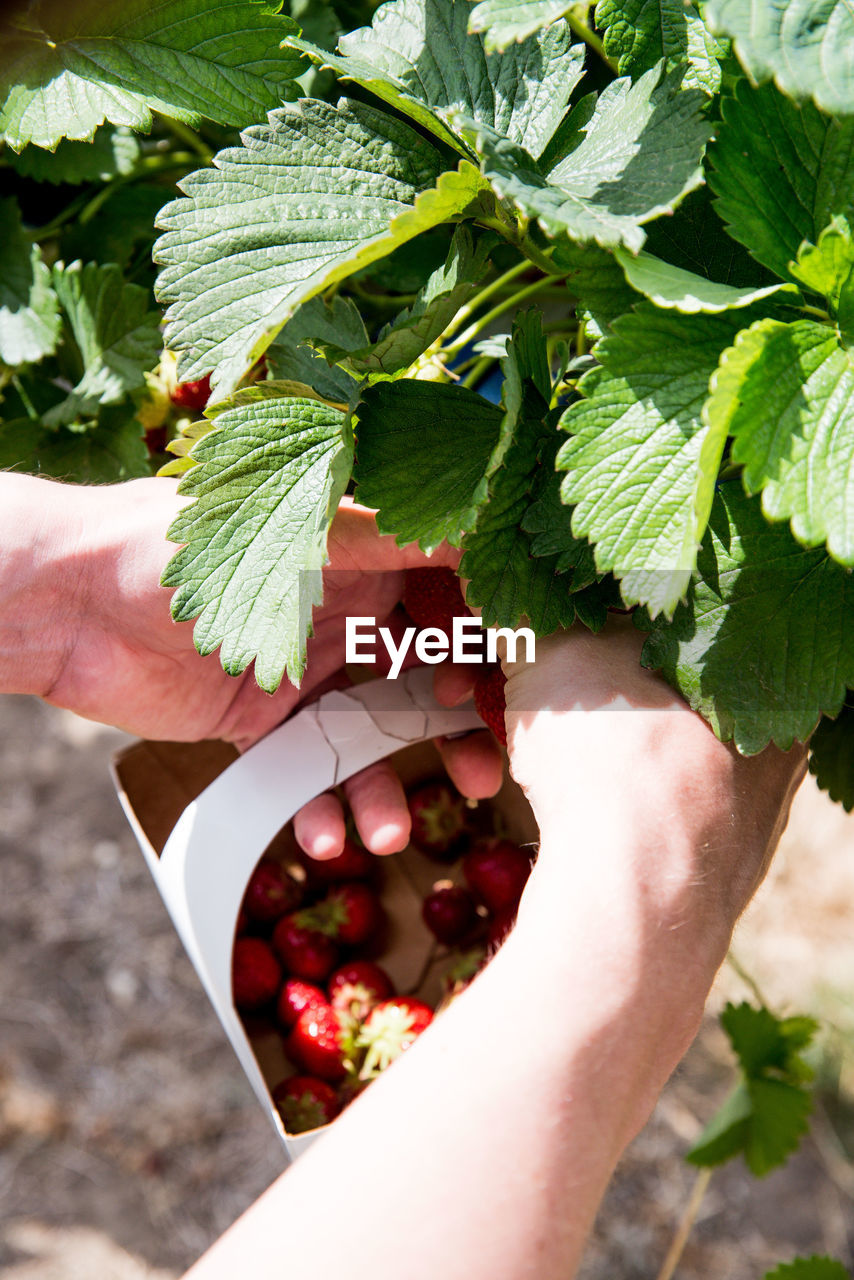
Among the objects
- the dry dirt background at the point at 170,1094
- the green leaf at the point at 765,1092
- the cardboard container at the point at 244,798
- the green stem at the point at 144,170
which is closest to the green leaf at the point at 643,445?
the cardboard container at the point at 244,798

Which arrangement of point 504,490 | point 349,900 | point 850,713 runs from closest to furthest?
point 504,490
point 850,713
point 349,900

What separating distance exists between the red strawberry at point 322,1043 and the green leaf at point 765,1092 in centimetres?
38

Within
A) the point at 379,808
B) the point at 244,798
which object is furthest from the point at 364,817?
the point at 244,798

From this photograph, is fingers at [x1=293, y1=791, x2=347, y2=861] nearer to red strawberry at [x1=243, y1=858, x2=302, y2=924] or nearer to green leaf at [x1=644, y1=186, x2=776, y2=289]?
red strawberry at [x1=243, y1=858, x2=302, y2=924]

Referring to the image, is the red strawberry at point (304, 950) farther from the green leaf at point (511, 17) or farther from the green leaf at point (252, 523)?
the green leaf at point (511, 17)

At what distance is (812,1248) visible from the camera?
127cm

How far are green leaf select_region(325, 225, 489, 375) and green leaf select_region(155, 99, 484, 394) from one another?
0.9 inches

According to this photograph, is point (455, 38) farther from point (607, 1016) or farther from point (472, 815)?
point (472, 815)

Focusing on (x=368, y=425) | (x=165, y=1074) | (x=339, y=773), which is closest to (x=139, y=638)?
(x=339, y=773)

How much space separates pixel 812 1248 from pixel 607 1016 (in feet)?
3.26

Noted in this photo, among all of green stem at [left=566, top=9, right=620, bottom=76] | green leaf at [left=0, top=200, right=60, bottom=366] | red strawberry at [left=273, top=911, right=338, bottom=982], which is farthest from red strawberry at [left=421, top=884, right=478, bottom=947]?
green stem at [left=566, top=9, right=620, bottom=76]

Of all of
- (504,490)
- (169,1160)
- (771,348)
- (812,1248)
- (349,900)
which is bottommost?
(169,1160)

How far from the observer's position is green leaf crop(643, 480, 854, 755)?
52 centimetres

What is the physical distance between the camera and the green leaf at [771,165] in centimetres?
44
